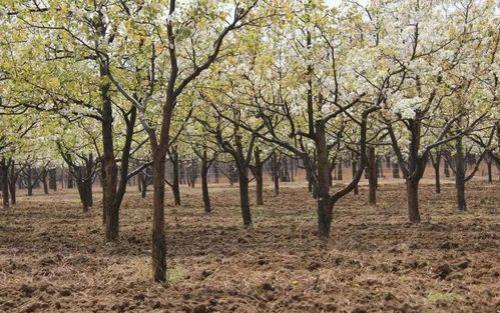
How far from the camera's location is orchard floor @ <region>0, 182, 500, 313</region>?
8.59 metres

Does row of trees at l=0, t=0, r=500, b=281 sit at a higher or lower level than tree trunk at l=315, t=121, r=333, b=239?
higher

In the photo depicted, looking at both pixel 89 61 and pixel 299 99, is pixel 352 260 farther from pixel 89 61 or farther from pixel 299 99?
Answer: pixel 89 61

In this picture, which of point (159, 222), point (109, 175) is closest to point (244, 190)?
point (109, 175)

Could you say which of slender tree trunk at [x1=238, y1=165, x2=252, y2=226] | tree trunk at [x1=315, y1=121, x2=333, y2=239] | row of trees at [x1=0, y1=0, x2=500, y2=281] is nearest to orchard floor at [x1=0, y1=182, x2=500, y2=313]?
tree trunk at [x1=315, y1=121, x2=333, y2=239]

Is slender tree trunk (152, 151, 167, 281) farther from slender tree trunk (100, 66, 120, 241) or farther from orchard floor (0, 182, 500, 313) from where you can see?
slender tree trunk (100, 66, 120, 241)

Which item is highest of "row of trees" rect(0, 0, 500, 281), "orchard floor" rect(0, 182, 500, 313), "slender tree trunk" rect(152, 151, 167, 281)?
"row of trees" rect(0, 0, 500, 281)

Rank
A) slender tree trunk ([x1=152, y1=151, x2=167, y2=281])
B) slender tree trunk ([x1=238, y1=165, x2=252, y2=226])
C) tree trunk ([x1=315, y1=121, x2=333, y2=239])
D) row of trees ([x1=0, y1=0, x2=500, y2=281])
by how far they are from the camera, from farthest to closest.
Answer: slender tree trunk ([x1=238, y1=165, x2=252, y2=226]), tree trunk ([x1=315, y1=121, x2=333, y2=239]), row of trees ([x1=0, y1=0, x2=500, y2=281]), slender tree trunk ([x1=152, y1=151, x2=167, y2=281])

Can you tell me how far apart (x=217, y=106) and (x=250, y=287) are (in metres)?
8.36

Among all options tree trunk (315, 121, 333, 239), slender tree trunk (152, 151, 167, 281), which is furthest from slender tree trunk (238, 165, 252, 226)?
slender tree trunk (152, 151, 167, 281)

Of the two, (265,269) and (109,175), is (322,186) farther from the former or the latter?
(109,175)

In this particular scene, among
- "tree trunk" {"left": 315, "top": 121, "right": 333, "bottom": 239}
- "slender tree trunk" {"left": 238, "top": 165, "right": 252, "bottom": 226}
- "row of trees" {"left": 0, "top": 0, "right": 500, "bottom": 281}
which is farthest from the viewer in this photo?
"slender tree trunk" {"left": 238, "top": 165, "right": 252, "bottom": 226}

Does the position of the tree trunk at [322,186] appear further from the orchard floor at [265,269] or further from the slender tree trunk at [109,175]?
the slender tree trunk at [109,175]

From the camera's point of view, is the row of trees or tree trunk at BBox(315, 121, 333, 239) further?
tree trunk at BBox(315, 121, 333, 239)

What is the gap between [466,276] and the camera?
10.1 meters
